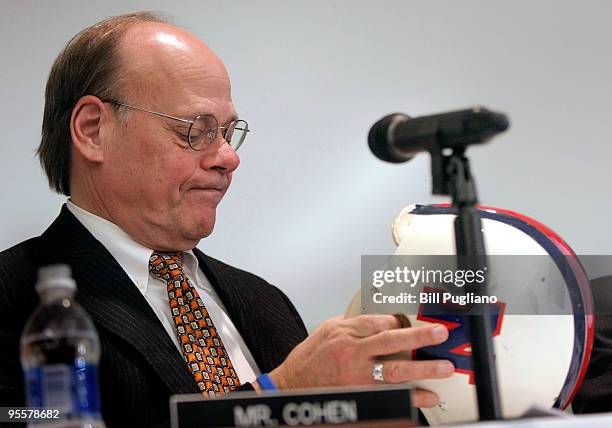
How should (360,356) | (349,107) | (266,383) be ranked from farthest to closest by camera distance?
1. (349,107)
2. (266,383)
3. (360,356)

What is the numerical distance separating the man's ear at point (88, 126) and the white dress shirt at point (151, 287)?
0.12 m

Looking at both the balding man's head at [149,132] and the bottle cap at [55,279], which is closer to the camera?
the bottle cap at [55,279]

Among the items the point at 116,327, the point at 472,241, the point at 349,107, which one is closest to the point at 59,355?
the point at 472,241

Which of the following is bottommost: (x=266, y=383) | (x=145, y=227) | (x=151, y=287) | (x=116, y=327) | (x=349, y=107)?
(x=266, y=383)

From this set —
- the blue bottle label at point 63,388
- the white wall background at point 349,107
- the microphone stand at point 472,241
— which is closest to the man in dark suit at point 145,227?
the white wall background at point 349,107

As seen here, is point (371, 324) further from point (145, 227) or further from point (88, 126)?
point (88, 126)

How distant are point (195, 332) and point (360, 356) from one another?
534mm

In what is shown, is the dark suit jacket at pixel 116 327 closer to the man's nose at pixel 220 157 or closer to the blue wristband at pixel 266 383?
the blue wristband at pixel 266 383

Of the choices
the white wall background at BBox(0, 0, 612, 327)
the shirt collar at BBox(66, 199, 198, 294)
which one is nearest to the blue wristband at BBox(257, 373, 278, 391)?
the shirt collar at BBox(66, 199, 198, 294)

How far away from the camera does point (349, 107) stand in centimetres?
254

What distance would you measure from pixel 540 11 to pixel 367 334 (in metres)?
1.55

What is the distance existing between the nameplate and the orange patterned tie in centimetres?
71

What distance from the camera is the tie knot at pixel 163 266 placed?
194cm

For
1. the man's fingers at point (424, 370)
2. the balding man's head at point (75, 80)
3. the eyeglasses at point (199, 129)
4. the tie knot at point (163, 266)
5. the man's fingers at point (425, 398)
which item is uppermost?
the balding man's head at point (75, 80)
